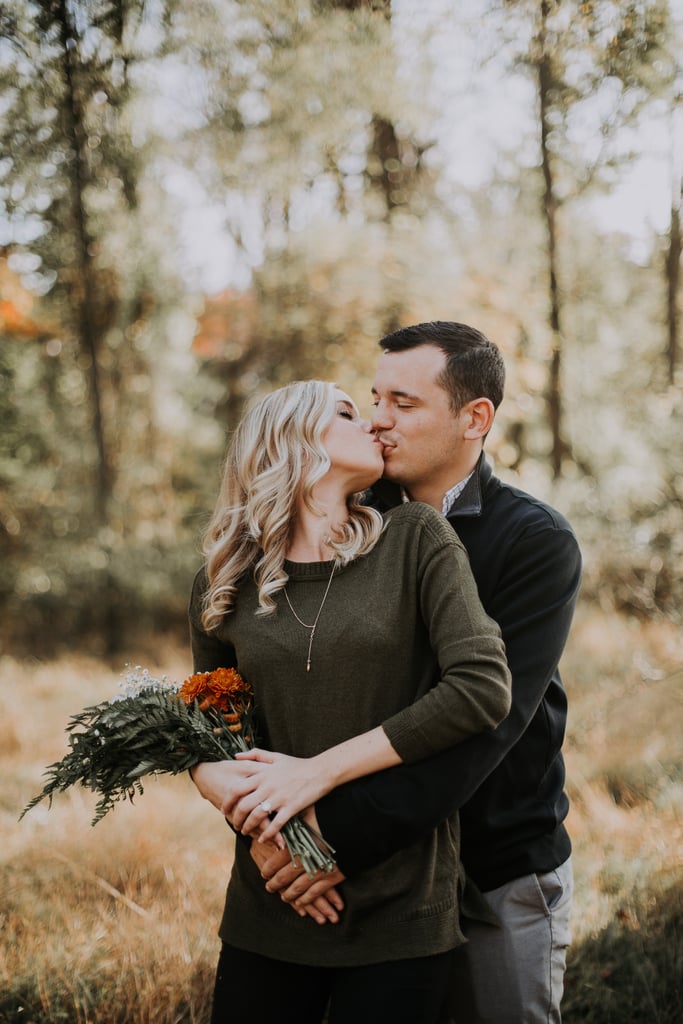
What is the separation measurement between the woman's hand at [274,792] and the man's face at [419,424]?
926mm

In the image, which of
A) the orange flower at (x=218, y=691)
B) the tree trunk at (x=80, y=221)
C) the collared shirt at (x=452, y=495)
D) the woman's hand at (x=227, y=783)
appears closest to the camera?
the woman's hand at (x=227, y=783)

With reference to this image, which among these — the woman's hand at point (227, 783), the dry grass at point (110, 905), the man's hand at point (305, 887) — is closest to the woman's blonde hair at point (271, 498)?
the woman's hand at point (227, 783)

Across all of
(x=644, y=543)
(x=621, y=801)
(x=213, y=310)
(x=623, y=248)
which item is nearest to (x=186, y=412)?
(x=213, y=310)

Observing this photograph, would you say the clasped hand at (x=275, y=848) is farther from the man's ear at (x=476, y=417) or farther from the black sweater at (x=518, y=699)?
the man's ear at (x=476, y=417)

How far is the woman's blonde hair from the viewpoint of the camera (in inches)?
86.7

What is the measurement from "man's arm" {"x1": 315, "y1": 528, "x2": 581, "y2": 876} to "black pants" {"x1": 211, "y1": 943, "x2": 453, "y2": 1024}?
0.25 metres

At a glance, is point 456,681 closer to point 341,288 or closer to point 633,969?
point 633,969

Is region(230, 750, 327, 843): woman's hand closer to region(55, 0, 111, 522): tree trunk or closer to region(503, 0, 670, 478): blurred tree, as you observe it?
region(503, 0, 670, 478): blurred tree

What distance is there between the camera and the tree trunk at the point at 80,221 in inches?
198

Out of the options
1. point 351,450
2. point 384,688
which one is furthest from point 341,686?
point 351,450

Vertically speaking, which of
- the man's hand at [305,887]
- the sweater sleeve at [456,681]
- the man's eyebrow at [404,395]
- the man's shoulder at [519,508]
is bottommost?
the man's hand at [305,887]

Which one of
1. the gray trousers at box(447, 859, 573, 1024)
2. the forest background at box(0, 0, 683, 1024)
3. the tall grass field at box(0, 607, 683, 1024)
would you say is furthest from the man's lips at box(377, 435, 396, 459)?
the forest background at box(0, 0, 683, 1024)

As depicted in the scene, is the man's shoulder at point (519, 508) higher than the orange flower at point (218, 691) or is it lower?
higher

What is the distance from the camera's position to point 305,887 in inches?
78.5
